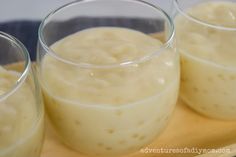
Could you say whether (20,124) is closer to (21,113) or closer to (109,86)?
(21,113)

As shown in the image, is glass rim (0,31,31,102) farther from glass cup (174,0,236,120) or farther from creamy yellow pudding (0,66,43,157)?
glass cup (174,0,236,120)

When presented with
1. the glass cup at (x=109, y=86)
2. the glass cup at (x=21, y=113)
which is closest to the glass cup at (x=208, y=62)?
the glass cup at (x=109, y=86)

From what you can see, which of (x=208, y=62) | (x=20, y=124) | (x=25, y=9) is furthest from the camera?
(x=25, y=9)

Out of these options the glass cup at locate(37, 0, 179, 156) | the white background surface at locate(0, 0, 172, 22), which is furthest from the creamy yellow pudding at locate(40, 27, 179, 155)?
the white background surface at locate(0, 0, 172, 22)

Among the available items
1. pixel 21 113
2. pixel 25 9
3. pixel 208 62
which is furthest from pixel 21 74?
pixel 25 9

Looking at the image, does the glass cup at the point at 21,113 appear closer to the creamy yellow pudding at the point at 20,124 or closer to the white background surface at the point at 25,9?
the creamy yellow pudding at the point at 20,124

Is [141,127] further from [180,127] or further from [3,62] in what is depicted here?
[3,62]

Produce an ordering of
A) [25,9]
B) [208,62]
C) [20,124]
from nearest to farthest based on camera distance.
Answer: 1. [20,124]
2. [208,62]
3. [25,9]

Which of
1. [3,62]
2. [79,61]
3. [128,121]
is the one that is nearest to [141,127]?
[128,121]
